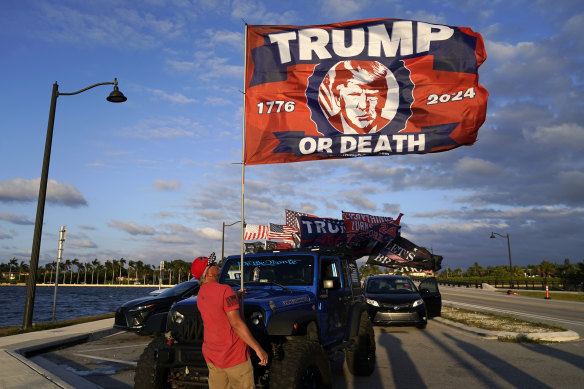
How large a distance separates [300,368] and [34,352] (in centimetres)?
776

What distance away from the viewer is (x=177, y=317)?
4992 mm

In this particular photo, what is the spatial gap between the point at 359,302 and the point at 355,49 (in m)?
4.19

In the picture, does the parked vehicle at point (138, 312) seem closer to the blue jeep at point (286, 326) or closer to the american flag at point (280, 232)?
the blue jeep at point (286, 326)

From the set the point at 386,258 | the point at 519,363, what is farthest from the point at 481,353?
the point at 386,258

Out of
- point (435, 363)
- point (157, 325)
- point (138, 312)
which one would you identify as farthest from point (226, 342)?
point (138, 312)

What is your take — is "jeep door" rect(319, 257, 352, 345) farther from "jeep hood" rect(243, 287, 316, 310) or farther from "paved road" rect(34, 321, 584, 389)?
"paved road" rect(34, 321, 584, 389)

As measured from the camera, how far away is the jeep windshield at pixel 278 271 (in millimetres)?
6516

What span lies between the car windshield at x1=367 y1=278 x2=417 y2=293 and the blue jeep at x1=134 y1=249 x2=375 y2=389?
789 cm

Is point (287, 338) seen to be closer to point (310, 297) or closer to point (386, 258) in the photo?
point (310, 297)

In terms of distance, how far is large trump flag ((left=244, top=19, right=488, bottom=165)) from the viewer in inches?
274

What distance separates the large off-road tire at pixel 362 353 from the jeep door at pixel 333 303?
1.96 ft

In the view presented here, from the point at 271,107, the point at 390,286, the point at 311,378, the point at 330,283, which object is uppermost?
the point at 271,107

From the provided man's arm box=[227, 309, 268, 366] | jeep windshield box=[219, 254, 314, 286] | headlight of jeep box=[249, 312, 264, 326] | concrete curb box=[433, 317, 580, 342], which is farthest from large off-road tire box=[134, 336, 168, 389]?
concrete curb box=[433, 317, 580, 342]

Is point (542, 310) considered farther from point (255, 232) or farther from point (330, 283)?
point (330, 283)
